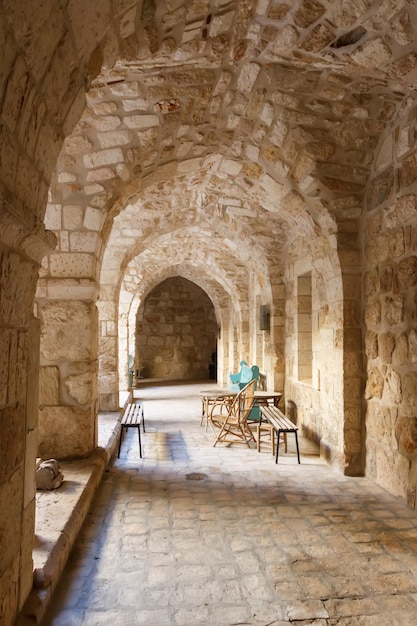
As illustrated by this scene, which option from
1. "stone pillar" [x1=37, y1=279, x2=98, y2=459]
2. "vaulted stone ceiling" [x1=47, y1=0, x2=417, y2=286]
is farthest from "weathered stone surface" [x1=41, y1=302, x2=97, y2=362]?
"vaulted stone ceiling" [x1=47, y1=0, x2=417, y2=286]

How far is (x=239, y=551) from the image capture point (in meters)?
2.62

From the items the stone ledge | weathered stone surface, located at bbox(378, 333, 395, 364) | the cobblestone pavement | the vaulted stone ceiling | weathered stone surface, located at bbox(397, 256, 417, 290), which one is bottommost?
the cobblestone pavement

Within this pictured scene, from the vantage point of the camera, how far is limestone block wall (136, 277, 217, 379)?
13438mm

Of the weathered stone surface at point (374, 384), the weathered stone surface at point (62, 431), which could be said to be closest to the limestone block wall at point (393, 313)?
the weathered stone surface at point (374, 384)

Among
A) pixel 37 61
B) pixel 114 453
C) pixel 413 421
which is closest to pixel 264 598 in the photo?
pixel 413 421

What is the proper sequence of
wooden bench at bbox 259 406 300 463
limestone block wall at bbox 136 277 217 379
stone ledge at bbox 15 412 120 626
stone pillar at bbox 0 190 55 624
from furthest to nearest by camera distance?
limestone block wall at bbox 136 277 217 379 → wooden bench at bbox 259 406 300 463 → stone ledge at bbox 15 412 120 626 → stone pillar at bbox 0 190 55 624

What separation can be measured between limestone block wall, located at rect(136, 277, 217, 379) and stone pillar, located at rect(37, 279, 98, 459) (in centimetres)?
951

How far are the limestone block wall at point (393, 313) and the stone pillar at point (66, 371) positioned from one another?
7.72ft

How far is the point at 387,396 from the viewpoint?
→ 12.1 feet

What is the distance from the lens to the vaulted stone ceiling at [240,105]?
2418 mm

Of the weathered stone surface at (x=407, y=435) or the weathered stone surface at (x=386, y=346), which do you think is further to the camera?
the weathered stone surface at (x=386, y=346)

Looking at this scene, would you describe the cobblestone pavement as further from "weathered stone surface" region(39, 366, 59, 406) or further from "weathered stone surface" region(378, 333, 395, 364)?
"weathered stone surface" region(378, 333, 395, 364)

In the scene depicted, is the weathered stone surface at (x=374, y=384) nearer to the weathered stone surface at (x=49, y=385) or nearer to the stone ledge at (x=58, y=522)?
the stone ledge at (x=58, y=522)

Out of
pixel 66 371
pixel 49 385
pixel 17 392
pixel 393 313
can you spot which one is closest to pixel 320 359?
pixel 393 313
